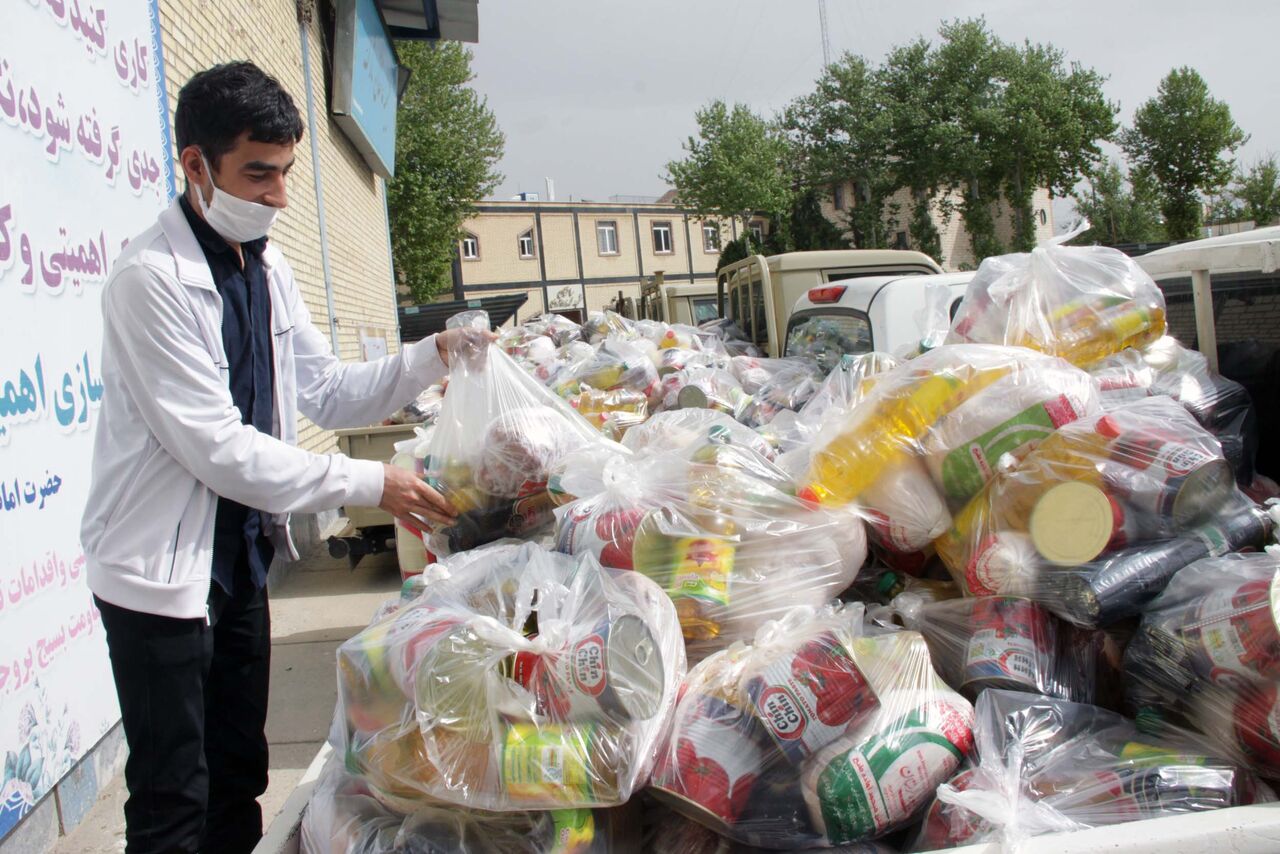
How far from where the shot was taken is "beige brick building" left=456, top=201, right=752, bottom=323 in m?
40.2

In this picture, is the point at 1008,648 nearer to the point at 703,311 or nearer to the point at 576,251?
the point at 703,311

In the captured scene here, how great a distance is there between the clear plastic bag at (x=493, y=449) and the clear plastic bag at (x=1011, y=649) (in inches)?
41.9

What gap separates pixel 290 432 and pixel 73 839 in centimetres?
203

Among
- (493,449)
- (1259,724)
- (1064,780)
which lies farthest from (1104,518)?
(493,449)

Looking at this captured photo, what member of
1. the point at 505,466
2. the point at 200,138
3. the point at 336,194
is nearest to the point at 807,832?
the point at 505,466

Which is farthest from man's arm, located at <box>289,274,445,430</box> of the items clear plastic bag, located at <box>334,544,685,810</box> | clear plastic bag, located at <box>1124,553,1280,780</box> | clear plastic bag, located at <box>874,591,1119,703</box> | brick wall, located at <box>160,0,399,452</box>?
brick wall, located at <box>160,0,399,452</box>

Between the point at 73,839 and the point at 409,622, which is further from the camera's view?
the point at 73,839

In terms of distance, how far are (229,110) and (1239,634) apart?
2.26 metres

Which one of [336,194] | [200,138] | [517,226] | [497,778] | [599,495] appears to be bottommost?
[497,778]

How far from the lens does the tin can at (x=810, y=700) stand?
1452 mm

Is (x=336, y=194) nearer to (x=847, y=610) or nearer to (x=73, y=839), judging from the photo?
(x=73, y=839)

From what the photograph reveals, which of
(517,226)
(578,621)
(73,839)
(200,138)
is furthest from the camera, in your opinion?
(517,226)

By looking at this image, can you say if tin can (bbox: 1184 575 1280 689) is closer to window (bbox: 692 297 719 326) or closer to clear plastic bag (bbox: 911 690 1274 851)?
clear plastic bag (bbox: 911 690 1274 851)

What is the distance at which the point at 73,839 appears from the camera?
3094mm
